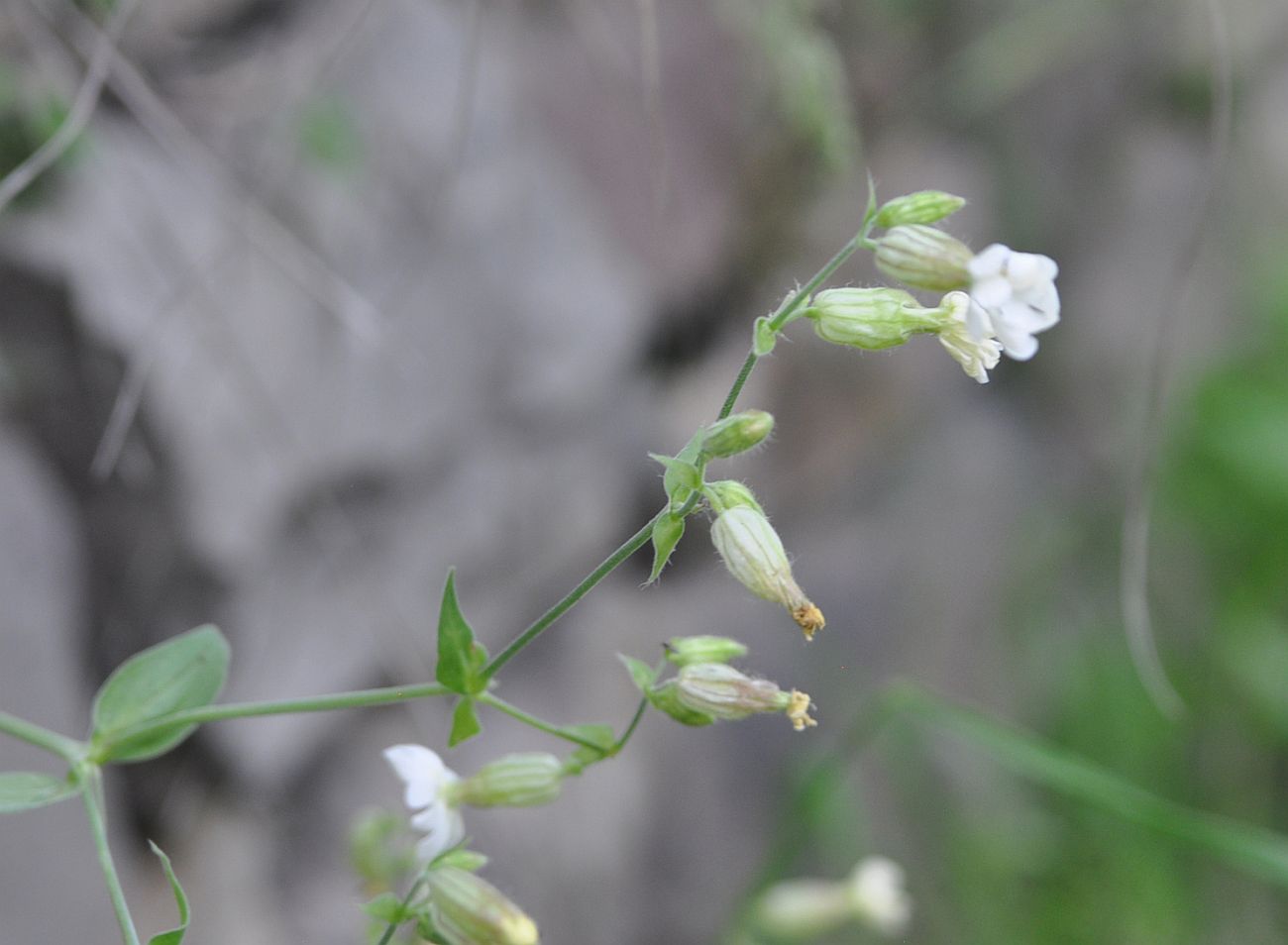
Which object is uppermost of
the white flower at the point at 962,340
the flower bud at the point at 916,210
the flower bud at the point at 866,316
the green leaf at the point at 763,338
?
the flower bud at the point at 916,210

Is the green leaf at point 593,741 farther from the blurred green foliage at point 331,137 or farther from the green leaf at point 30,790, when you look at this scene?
the blurred green foliage at point 331,137

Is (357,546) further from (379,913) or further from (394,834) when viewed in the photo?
(379,913)

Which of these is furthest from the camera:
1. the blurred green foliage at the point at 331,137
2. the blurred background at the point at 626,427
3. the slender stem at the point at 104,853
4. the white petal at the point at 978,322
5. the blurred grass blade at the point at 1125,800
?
the blurred green foliage at the point at 331,137

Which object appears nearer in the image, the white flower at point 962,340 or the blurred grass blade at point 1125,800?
the white flower at point 962,340

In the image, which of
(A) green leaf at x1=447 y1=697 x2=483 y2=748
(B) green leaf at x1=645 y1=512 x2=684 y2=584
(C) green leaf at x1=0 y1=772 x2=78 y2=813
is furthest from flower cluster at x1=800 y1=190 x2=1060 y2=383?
(C) green leaf at x1=0 y1=772 x2=78 y2=813

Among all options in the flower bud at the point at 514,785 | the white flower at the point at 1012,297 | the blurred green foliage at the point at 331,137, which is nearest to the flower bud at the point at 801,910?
the flower bud at the point at 514,785

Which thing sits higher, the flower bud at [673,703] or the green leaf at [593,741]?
the flower bud at [673,703]

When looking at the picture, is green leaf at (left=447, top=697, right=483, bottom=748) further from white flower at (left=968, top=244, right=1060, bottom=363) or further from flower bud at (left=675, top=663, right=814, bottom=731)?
white flower at (left=968, top=244, right=1060, bottom=363)
